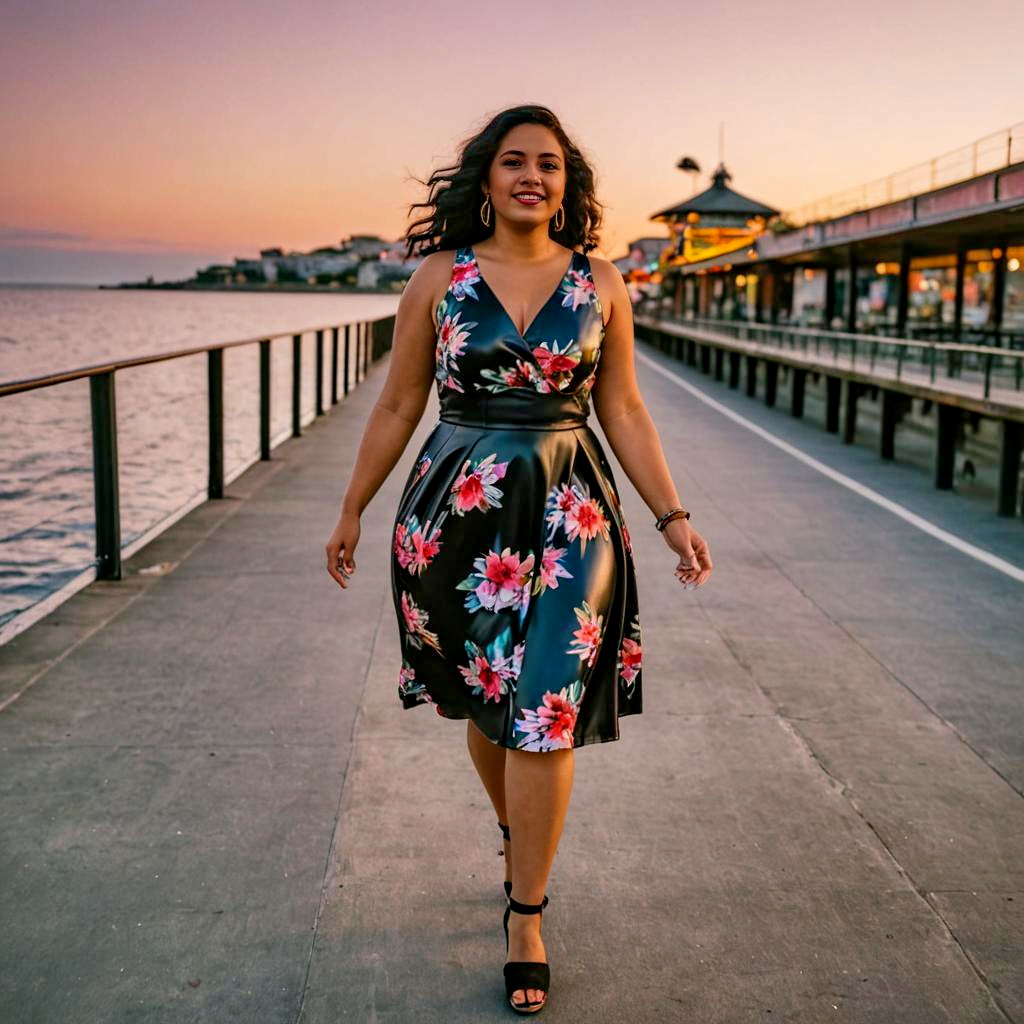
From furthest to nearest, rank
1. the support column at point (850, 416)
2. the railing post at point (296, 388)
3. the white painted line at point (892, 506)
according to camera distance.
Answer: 1. the support column at point (850, 416)
2. the railing post at point (296, 388)
3. the white painted line at point (892, 506)

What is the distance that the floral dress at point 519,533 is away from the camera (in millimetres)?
2697

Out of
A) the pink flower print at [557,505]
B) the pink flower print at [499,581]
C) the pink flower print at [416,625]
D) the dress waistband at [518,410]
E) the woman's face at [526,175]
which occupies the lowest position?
the pink flower print at [416,625]

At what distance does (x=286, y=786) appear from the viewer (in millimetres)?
3826

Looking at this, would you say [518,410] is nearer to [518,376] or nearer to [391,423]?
[518,376]

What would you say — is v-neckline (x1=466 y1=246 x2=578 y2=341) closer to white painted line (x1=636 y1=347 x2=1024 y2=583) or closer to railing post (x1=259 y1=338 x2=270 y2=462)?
white painted line (x1=636 y1=347 x2=1024 y2=583)

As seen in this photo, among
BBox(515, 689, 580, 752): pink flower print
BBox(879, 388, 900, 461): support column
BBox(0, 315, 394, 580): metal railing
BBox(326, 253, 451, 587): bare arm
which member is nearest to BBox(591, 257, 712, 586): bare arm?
BBox(326, 253, 451, 587): bare arm

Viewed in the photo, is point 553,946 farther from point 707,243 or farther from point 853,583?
point 707,243

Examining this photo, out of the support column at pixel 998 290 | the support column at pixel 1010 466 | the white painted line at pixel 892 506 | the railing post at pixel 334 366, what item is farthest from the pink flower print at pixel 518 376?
the support column at pixel 998 290

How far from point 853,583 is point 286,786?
3921mm

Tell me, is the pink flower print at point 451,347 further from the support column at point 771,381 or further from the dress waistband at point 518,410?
the support column at point 771,381

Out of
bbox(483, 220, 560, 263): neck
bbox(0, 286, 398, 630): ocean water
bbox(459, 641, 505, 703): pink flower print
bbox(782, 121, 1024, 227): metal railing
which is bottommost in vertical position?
bbox(0, 286, 398, 630): ocean water

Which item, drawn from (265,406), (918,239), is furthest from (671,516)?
(918,239)

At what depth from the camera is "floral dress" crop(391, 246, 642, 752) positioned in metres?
2.70

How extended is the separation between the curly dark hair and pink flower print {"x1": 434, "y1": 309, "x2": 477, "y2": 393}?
246 millimetres
